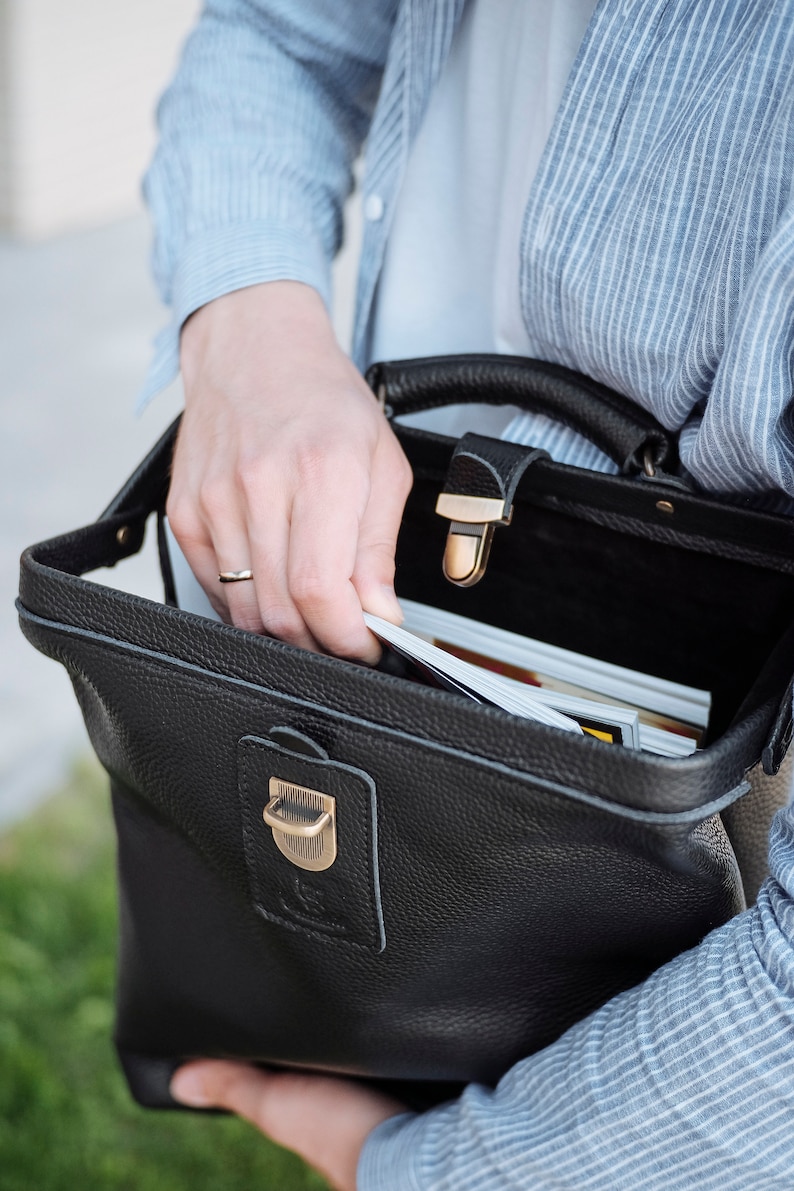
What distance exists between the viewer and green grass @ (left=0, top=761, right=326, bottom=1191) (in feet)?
4.14

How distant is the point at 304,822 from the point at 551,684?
0.24 metres

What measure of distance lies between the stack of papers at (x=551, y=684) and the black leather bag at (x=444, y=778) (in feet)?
0.15

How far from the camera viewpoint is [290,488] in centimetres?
66

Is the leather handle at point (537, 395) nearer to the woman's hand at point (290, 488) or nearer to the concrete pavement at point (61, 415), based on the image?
A: the woman's hand at point (290, 488)

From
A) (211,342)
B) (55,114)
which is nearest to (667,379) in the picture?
(211,342)

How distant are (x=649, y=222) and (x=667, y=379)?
10cm

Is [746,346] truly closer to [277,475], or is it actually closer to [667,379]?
[667,379]

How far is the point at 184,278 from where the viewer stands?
2.79 ft

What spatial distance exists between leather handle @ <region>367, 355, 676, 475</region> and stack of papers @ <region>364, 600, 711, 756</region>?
0.47 ft

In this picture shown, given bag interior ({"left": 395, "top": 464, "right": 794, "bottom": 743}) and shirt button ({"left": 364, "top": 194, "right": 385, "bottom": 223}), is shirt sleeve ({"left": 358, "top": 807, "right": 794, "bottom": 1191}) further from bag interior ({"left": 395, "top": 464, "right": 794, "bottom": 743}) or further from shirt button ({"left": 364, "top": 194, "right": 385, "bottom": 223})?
shirt button ({"left": 364, "top": 194, "right": 385, "bottom": 223})

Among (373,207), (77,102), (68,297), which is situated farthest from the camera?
(77,102)

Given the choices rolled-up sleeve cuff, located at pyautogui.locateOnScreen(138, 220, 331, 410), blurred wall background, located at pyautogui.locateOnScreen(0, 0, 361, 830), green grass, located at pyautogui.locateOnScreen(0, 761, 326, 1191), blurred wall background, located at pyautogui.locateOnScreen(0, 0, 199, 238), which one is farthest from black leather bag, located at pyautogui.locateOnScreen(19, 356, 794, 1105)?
blurred wall background, located at pyautogui.locateOnScreen(0, 0, 199, 238)

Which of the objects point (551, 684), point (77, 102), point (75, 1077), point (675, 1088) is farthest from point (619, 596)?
point (77, 102)

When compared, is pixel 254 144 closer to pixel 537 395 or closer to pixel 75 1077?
pixel 537 395
